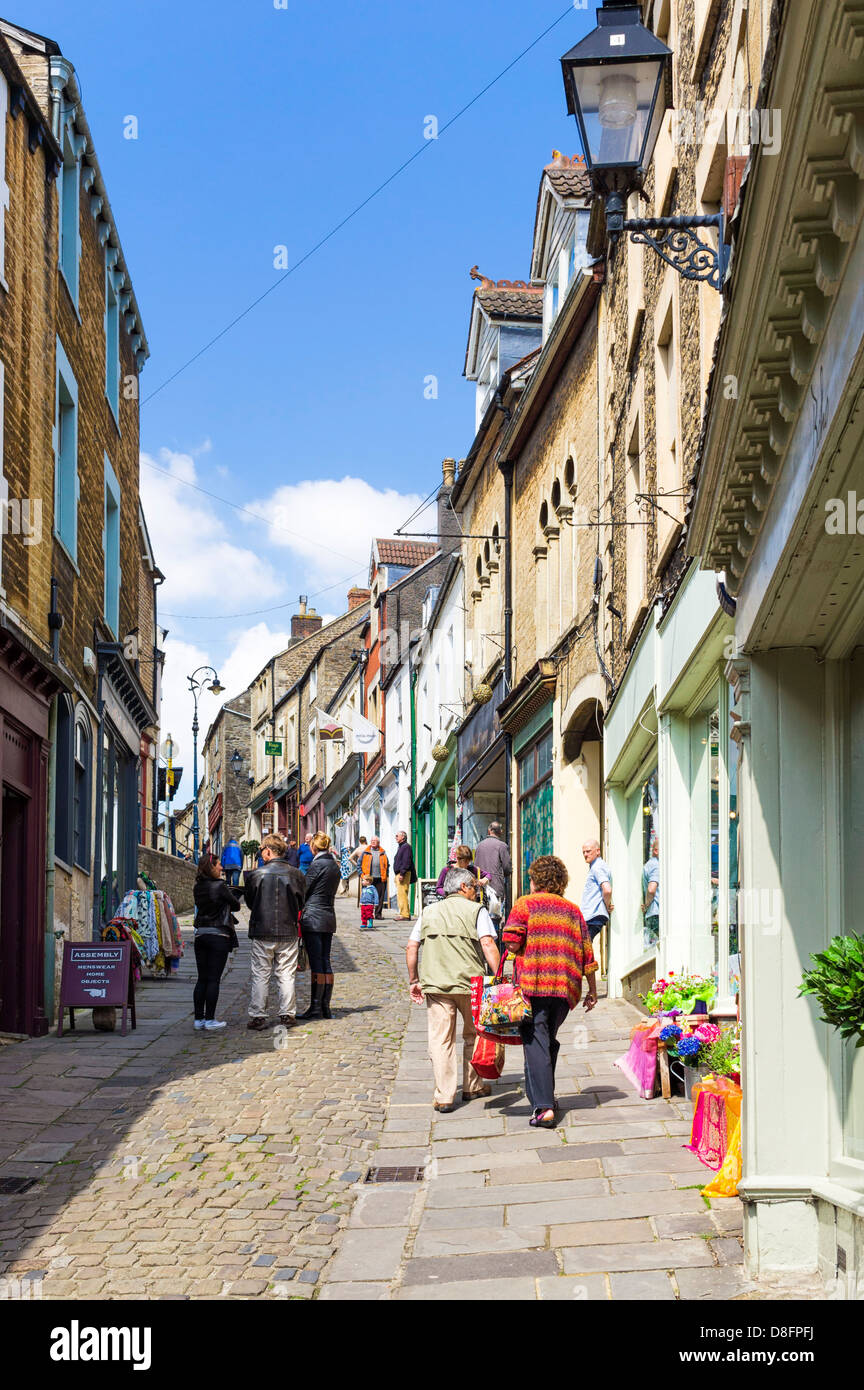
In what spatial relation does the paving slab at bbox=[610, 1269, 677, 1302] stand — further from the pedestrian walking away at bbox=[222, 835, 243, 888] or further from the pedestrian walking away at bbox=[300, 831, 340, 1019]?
the pedestrian walking away at bbox=[222, 835, 243, 888]

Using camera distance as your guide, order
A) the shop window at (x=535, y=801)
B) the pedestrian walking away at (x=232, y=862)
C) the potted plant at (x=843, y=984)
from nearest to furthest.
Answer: the potted plant at (x=843, y=984) → the shop window at (x=535, y=801) → the pedestrian walking away at (x=232, y=862)

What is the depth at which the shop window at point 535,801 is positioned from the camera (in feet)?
61.8

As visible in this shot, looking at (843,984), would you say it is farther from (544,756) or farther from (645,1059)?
(544,756)

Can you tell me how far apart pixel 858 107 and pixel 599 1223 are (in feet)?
16.5

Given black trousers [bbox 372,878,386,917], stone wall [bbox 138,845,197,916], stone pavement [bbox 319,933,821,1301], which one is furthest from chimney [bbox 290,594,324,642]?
stone pavement [bbox 319,933,821,1301]

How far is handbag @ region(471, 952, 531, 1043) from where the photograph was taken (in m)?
9.20

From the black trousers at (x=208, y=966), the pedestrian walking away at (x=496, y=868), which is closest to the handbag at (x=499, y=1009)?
the black trousers at (x=208, y=966)

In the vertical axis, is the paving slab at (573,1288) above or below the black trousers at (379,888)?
below

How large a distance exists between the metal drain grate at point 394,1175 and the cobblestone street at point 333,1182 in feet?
0.25

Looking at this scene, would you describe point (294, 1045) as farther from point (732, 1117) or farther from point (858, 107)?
point (858, 107)

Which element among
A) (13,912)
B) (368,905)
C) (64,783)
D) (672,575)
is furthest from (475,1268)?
(368,905)

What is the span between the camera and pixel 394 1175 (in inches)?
328

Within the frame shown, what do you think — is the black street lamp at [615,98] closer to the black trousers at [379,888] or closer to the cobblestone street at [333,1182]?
the cobblestone street at [333,1182]
